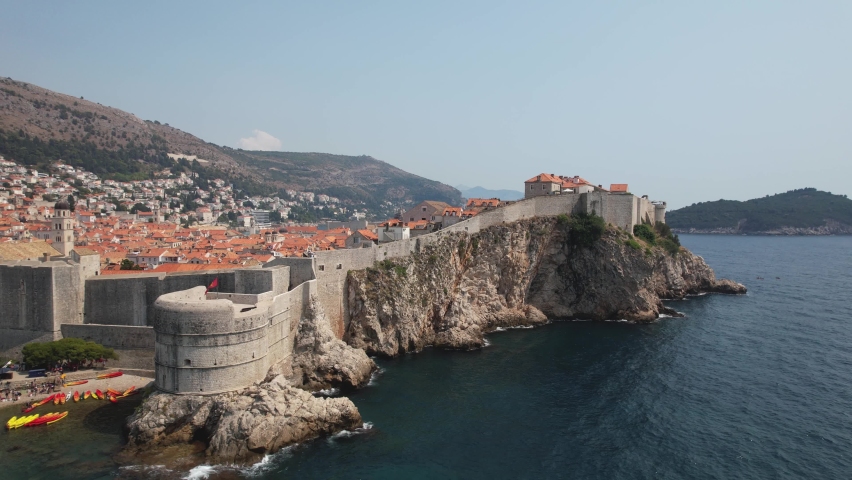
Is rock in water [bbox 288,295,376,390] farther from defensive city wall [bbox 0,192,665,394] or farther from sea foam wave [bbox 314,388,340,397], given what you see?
defensive city wall [bbox 0,192,665,394]

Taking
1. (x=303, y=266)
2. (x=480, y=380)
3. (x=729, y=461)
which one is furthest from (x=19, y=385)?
(x=729, y=461)

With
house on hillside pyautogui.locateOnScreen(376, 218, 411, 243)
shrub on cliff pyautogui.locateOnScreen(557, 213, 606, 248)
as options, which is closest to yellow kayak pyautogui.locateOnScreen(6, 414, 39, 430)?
house on hillside pyautogui.locateOnScreen(376, 218, 411, 243)

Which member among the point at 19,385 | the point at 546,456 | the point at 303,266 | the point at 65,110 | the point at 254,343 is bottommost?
the point at 546,456

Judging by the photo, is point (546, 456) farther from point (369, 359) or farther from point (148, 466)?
point (148, 466)

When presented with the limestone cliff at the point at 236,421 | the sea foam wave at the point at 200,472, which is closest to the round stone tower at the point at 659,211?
the limestone cliff at the point at 236,421

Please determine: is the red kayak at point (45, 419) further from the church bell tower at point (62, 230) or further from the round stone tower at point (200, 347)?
the church bell tower at point (62, 230)

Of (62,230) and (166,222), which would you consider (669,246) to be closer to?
(62,230)
